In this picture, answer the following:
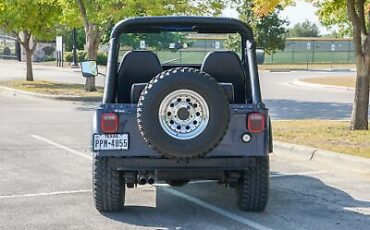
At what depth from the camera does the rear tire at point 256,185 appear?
5.88 metres

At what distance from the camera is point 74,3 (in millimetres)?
21594

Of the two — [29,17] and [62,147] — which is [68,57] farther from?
[62,147]

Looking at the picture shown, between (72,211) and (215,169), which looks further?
(72,211)

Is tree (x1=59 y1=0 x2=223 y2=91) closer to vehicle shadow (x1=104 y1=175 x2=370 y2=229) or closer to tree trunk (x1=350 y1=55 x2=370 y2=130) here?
tree trunk (x1=350 y1=55 x2=370 y2=130)

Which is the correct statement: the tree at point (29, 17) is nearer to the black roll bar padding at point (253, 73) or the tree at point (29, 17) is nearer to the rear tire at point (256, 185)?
the black roll bar padding at point (253, 73)

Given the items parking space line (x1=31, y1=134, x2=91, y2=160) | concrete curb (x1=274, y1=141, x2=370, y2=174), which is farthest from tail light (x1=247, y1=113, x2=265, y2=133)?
parking space line (x1=31, y1=134, x2=91, y2=160)

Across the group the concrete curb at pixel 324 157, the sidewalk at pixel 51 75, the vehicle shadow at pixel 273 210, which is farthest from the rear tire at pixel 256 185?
the sidewalk at pixel 51 75

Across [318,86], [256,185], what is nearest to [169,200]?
[256,185]

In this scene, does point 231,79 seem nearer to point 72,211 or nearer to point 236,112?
point 236,112

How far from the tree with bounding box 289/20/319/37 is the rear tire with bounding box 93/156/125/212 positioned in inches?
4058


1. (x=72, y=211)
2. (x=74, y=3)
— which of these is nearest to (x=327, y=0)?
(x=72, y=211)

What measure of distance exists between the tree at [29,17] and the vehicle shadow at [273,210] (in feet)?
57.7

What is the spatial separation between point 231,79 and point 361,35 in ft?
20.0

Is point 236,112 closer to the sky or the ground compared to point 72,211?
closer to the sky
